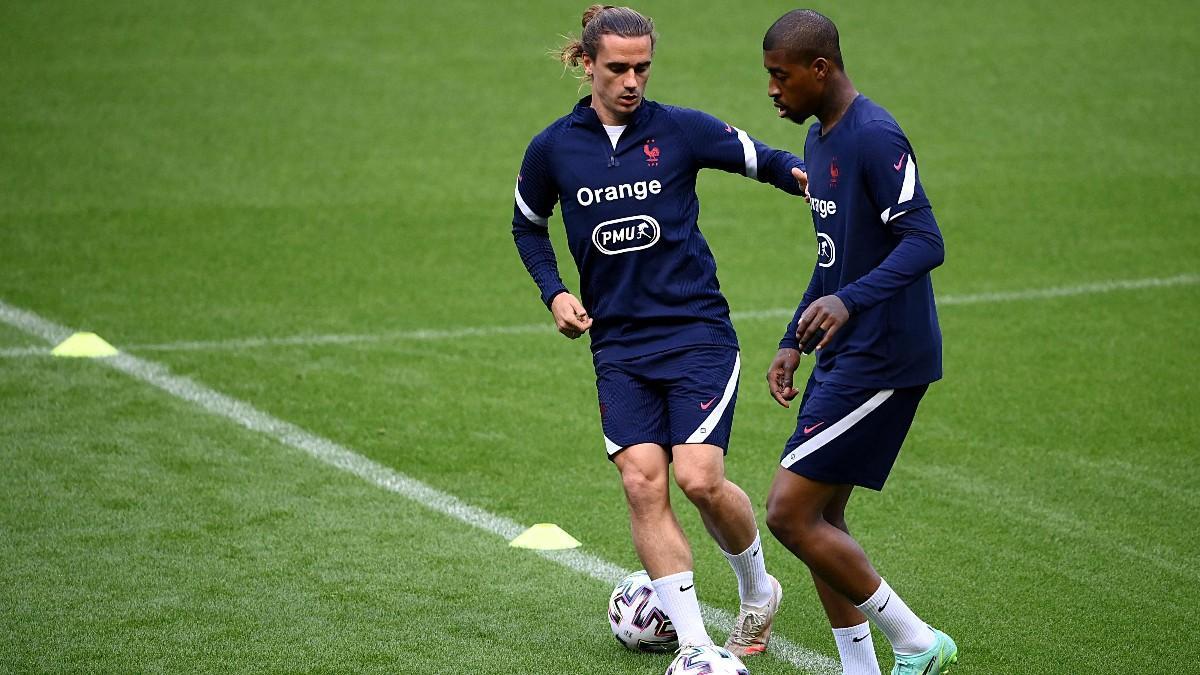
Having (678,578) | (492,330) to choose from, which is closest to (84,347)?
(492,330)

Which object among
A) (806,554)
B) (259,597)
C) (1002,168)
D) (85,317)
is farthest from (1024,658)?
(1002,168)

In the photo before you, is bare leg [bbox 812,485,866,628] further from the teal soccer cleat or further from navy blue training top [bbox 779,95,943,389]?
navy blue training top [bbox 779,95,943,389]

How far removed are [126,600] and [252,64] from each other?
11.8 m

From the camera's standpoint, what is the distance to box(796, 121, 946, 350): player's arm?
4898 mm

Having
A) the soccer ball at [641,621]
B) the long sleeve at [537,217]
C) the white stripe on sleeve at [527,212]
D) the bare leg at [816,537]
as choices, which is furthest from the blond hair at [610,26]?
the soccer ball at [641,621]

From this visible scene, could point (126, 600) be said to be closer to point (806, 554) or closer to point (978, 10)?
point (806, 554)

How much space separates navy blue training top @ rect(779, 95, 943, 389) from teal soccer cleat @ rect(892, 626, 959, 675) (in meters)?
0.90

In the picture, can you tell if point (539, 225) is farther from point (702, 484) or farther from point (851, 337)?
point (851, 337)

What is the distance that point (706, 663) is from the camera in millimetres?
5211

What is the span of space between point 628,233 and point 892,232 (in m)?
1.03

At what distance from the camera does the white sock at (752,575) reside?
580 centimetres

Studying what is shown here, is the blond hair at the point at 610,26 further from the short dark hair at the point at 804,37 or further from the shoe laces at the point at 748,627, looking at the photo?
the shoe laces at the point at 748,627

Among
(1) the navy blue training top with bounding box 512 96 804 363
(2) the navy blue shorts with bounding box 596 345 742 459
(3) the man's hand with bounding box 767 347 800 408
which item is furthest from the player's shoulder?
(2) the navy blue shorts with bounding box 596 345 742 459

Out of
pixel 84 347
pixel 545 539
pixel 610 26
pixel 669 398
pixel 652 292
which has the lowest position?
pixel 84 347
